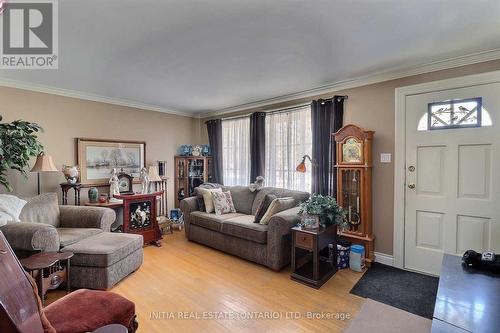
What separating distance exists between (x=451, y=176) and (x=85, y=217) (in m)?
4.32

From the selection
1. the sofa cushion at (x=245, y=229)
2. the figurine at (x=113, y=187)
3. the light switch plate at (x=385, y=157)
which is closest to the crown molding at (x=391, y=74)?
the light switch plate at (x=385, y=157)

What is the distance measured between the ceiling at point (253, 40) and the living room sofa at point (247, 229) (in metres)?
1.71

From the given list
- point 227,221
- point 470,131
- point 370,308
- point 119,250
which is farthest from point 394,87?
point 119,250

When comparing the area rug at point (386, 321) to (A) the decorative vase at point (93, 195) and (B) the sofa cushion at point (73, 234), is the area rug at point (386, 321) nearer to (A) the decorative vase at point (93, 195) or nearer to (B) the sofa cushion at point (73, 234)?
(B) the sofa cushion at point (73, 234)

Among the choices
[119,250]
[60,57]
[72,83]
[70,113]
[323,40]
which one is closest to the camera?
[323,40]

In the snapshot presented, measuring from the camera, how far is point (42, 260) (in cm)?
203

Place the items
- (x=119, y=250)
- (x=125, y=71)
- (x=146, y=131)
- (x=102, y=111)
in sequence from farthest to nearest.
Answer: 1. (x=146, y=131)
2. (x=102, y=111)
3. (x=125, y=71)
4. (x=119, y=250)

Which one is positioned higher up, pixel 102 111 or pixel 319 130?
pixel 102 111

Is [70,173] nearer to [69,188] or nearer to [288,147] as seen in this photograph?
[69,188]

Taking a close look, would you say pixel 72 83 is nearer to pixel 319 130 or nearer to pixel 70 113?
pixel 70 113

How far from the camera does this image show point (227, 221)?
3322 mm

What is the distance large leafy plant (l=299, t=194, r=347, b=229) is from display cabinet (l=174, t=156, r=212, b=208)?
2.73m

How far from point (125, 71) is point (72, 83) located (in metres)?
1.01

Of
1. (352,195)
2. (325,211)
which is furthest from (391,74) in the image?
(325,211)
